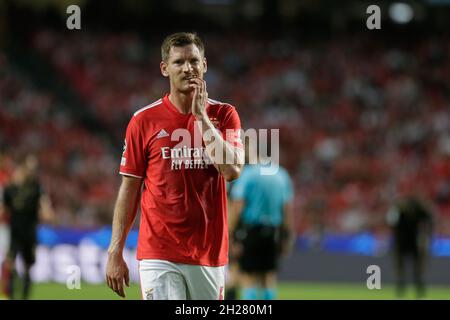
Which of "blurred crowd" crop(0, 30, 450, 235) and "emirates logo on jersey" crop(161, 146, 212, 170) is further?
"blurred crowd" crop(0, 30, 450, 235)

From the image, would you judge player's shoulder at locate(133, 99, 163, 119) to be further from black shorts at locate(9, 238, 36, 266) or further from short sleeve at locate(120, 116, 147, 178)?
black shorts at locate(9, 238, 36, 266)

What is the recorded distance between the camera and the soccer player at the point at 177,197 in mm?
5137

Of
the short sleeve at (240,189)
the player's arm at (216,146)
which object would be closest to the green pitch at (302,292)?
the short sleeve at (240,189)

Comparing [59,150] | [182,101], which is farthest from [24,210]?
[59,150]

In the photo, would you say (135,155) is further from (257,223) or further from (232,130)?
(257,223)

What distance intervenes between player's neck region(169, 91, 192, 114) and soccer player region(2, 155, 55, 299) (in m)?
7.36

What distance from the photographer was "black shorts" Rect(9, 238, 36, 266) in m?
12.4

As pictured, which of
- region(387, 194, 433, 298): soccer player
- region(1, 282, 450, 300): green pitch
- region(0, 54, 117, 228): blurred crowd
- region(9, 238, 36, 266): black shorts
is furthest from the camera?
region(0, 54, 117, 228): blurred crowd

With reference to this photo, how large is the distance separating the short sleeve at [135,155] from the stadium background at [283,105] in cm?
1019

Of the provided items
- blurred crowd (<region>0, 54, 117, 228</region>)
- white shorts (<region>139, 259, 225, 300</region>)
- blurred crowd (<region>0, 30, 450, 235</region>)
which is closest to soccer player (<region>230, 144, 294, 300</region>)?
white shorts (<region>139, 259, 225, 300</region>)

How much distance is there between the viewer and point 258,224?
9.44 metres

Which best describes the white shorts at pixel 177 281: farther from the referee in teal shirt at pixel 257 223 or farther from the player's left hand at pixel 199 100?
the referee in teal shirt at pixel 257 223

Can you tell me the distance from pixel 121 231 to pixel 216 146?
779 mm
